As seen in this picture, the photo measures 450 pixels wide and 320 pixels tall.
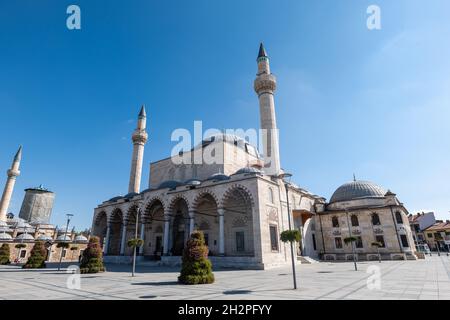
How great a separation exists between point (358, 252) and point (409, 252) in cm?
534

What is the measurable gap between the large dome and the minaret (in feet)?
49.6

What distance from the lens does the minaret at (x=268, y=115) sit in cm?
2833

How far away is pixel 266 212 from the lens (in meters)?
22.6

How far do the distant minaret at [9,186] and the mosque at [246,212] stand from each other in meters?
27.2

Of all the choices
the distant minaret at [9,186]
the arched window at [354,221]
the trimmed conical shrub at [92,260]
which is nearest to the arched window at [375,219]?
the arched window at [354,221]

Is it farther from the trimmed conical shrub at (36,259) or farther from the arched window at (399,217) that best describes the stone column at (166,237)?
the arched window at (399,217)

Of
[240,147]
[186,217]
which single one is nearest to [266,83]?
[240,147]

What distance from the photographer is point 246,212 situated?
989 inches

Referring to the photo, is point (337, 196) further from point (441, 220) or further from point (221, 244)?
point (441, 220)

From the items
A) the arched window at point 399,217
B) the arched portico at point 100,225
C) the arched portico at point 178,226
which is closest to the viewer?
the arched portico at point 178,226

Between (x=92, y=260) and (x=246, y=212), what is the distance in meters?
13.7

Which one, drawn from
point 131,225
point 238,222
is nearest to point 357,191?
point 238,222

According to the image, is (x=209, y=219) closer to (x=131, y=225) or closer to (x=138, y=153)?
(x=131, y=225)

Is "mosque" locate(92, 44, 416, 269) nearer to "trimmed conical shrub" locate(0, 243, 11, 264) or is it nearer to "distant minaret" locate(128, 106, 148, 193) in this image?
"distant minaret" locate(128, 106, 148, 193)
